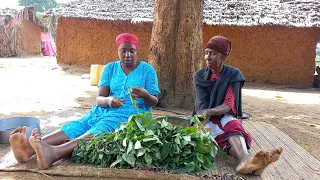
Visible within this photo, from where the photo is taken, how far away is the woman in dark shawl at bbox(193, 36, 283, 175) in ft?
9.56

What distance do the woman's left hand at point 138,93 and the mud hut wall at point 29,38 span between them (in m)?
17.1

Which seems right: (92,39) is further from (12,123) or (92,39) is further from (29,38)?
Answer: (29,38)

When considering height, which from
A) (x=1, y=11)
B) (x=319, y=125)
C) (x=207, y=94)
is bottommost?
(x=319, y=125)

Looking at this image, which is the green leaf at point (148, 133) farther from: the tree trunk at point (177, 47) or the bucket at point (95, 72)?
the bucket at point (95, 72)

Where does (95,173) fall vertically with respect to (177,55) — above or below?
below

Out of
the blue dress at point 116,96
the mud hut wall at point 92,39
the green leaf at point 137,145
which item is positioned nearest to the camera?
the green leaf at point 137,145

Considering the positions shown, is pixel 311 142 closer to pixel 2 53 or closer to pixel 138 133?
pixel 138 133

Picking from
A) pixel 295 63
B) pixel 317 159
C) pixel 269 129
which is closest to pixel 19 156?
pixel 317 159

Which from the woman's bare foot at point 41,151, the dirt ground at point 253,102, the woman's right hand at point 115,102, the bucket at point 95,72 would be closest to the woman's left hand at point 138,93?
the woman's right hand at point 115,102

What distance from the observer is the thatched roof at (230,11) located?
10.2 metres

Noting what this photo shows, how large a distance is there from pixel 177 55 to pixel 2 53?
15.3m

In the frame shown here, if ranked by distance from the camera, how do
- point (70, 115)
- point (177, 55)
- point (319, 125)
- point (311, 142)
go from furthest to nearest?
point (177, 55)
point (319, 125)
point (70, 115)
point (311, 142)

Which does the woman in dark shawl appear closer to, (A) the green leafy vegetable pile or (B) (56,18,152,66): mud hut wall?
(A) the green leafy vegetable pile

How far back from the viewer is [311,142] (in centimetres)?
396
